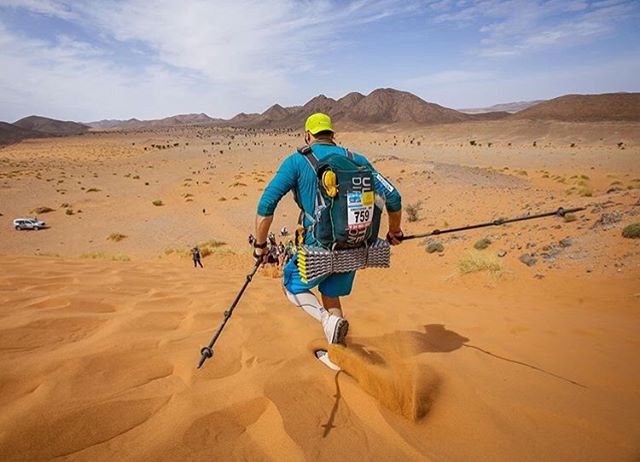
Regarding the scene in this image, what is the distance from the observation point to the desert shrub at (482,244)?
1079cm

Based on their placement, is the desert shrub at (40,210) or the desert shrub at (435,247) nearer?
the desert shrub at (435,247)

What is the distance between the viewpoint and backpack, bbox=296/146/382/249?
2768mm

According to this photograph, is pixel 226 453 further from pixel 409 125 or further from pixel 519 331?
pixel 409 125

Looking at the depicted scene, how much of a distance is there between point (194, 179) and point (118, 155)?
3150 cm

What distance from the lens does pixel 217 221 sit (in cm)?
2416

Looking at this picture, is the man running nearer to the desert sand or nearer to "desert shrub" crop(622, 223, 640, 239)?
the desert sand

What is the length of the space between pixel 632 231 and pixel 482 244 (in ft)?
11.8

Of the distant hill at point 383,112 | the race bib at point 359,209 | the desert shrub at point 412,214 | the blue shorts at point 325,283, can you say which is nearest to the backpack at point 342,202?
the race bib at point 359,209

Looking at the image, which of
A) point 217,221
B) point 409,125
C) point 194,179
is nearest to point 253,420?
point 217,221

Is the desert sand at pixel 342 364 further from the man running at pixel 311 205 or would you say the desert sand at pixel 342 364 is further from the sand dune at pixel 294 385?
the man running at pixel 311 205

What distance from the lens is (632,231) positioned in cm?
768

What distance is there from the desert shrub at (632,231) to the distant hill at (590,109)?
8390cm

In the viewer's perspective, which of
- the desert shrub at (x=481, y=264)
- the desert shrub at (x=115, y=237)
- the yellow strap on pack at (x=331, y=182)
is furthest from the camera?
the desert shrub at (x=115, y=237)

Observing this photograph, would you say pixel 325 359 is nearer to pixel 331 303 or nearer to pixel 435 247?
pixel 331 303
